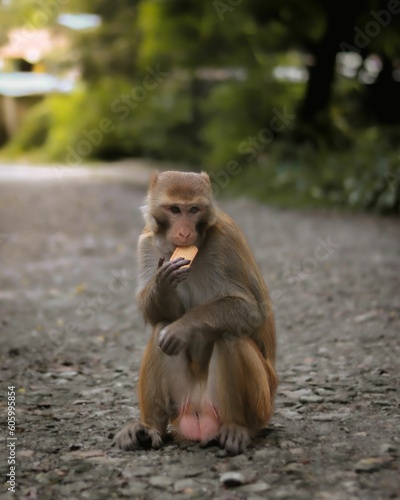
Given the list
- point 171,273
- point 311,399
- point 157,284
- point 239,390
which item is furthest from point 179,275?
point 311,399

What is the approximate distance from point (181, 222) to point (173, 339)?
0.55 metres

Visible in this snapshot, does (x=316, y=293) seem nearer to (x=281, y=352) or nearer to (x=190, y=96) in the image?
(x=281, y=352)

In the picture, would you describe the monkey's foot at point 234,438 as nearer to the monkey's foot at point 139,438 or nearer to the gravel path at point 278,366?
the gravel path at point 278,366

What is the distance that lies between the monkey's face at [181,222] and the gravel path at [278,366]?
3.41 feet

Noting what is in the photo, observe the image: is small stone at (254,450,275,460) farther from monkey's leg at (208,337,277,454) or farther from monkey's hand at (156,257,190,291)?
monkey's hand at (156,257,190,291)

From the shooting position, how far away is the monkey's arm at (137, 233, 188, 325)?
11.7ft

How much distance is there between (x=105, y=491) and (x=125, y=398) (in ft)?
5.13

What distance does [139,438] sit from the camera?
12.5 feet

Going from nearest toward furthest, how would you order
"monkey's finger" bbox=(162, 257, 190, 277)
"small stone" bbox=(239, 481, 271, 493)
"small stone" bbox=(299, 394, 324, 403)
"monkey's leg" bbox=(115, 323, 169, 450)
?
1. "small stone" bbox=(239, 481, 271, 493)
2. "monkey's finger" bbox=(162, 257, 190, 277)
3. "monkey's leg" bbox=(115, 323, 169, 450)
4. "small stone" bbox=(299, 394, 324, 403)

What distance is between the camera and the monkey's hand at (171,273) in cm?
353

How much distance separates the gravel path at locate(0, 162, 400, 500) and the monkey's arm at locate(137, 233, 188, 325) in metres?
0.68

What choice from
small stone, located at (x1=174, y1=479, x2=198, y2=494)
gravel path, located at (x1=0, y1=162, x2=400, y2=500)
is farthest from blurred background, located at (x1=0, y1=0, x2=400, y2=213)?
small stone, located at (x1=174, y1=479, x2=198, y2=494)

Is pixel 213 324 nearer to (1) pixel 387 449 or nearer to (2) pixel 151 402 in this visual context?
(2) pixel 151 402

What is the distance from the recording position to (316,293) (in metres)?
7.72
